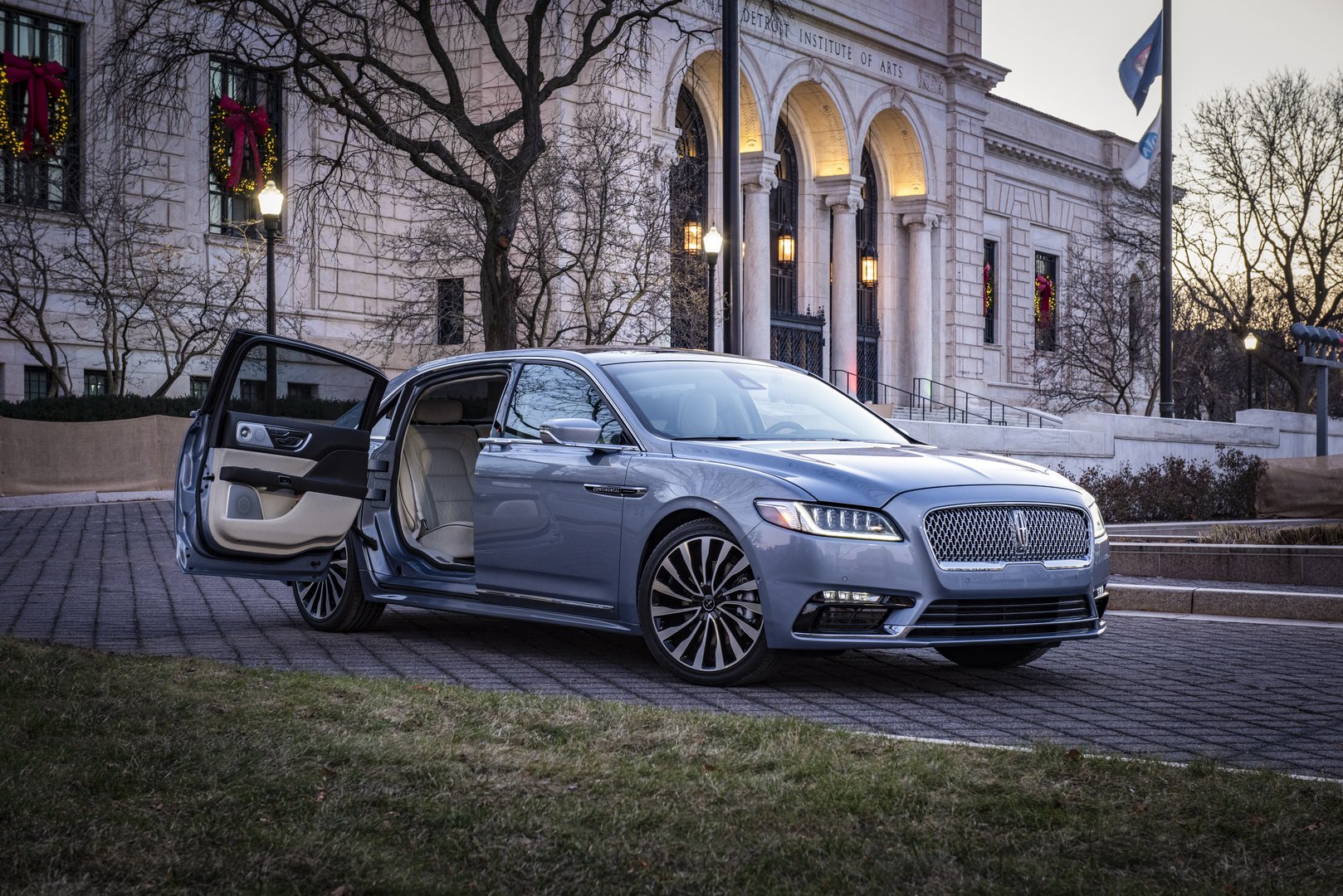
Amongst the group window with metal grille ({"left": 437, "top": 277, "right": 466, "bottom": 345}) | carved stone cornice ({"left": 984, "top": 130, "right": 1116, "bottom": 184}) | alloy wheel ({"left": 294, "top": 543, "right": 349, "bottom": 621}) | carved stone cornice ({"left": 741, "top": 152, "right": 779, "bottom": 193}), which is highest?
carved stone cornice ({"left": 984, "top": 130, "right": 1116, "bottom": 184})

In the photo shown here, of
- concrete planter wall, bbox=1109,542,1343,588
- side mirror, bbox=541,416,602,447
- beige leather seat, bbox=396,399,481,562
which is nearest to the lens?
side mirror, bbox=541,416,602,447

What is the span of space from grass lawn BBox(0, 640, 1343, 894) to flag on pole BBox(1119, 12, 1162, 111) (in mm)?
33985

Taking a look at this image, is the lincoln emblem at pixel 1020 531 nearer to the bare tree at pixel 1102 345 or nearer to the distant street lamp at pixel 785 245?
the distant street lamp at pixel 785 245

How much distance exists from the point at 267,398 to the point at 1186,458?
86.2 ft

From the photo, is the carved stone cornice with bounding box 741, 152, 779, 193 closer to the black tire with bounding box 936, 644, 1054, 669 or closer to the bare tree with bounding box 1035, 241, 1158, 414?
the bare tree with bounding box 1035, 241, 1158, 414

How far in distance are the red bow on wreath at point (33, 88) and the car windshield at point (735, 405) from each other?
23.2m

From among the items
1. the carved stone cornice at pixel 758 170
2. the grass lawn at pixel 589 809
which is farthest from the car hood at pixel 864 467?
the carved stone cornice at pixel 758 170

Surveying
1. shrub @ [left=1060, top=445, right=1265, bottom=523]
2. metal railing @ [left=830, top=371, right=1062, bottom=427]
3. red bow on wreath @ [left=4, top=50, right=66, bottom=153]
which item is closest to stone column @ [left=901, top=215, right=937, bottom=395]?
metal railing @ [left=830, top=371, right=1062, bottom=427]

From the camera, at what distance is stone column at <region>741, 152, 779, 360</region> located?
135 feet

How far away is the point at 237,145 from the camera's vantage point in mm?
33062

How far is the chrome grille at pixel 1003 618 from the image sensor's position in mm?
7277

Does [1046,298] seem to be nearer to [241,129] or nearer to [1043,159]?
[1043,159]

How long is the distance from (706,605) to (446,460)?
10.1 feet

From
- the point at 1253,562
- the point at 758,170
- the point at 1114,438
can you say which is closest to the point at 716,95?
the point at 758,170
